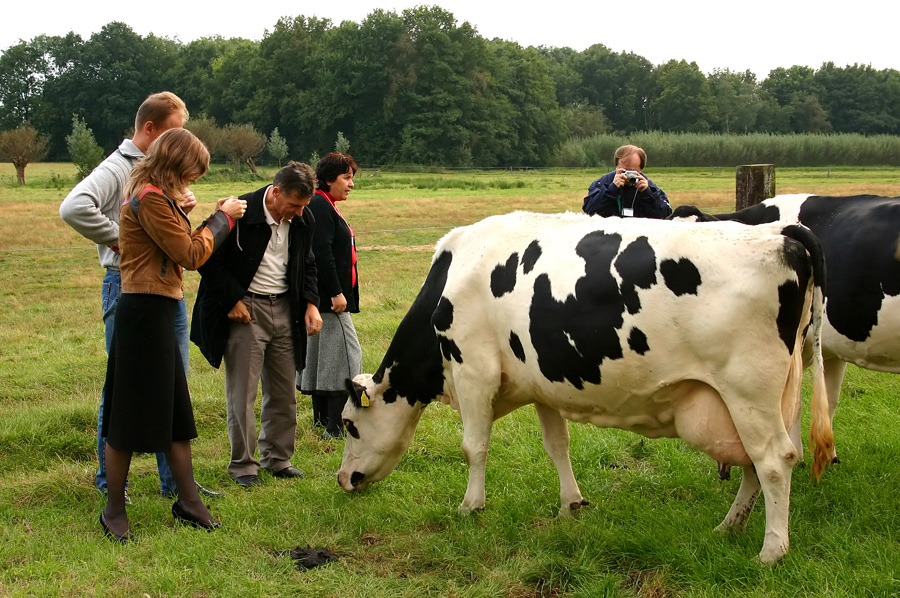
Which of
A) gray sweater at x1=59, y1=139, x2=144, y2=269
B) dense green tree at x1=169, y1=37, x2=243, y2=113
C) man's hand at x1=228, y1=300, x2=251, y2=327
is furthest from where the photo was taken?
dense green tree at x1=169, y1=37, x2=243, y2=113

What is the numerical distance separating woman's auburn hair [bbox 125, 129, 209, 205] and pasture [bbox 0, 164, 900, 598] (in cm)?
209

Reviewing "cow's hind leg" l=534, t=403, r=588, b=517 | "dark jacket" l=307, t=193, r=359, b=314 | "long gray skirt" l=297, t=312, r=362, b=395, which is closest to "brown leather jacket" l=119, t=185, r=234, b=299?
"dark jacket" l=307, t=193, r=359, b=314

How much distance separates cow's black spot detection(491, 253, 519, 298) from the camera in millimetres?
5039

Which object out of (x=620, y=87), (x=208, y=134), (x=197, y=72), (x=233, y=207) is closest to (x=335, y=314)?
(x=233, y=207)

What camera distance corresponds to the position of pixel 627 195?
297 inches

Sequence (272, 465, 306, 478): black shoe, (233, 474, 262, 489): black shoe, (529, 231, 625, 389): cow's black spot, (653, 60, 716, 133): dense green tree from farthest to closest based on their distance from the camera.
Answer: (653, 60, 716, 133): dense green tree < (272, 465, 306, 478): black shoe < (233, 474, 262, 489): black shoe < (529, 231, 625, 389): cow's black spot

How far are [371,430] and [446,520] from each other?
2.91ft

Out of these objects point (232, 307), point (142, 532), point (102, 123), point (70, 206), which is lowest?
point (142, 532)

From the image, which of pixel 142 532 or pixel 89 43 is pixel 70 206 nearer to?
pixel 142 532

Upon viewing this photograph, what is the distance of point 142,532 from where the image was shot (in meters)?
5.09

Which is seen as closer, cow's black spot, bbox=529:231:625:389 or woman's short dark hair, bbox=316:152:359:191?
cow's black spot, bbox=529:231:625:389

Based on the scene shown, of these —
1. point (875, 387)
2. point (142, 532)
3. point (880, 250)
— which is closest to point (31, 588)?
point (142, 532)

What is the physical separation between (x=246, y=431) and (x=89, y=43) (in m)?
96.1

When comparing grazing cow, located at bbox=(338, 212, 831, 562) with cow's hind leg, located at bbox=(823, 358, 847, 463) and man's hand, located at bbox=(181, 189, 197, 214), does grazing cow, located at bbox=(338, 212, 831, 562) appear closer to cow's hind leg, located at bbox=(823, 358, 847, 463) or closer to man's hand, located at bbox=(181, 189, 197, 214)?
man's hand, located at bbox=(181, 189, 197, 214)
